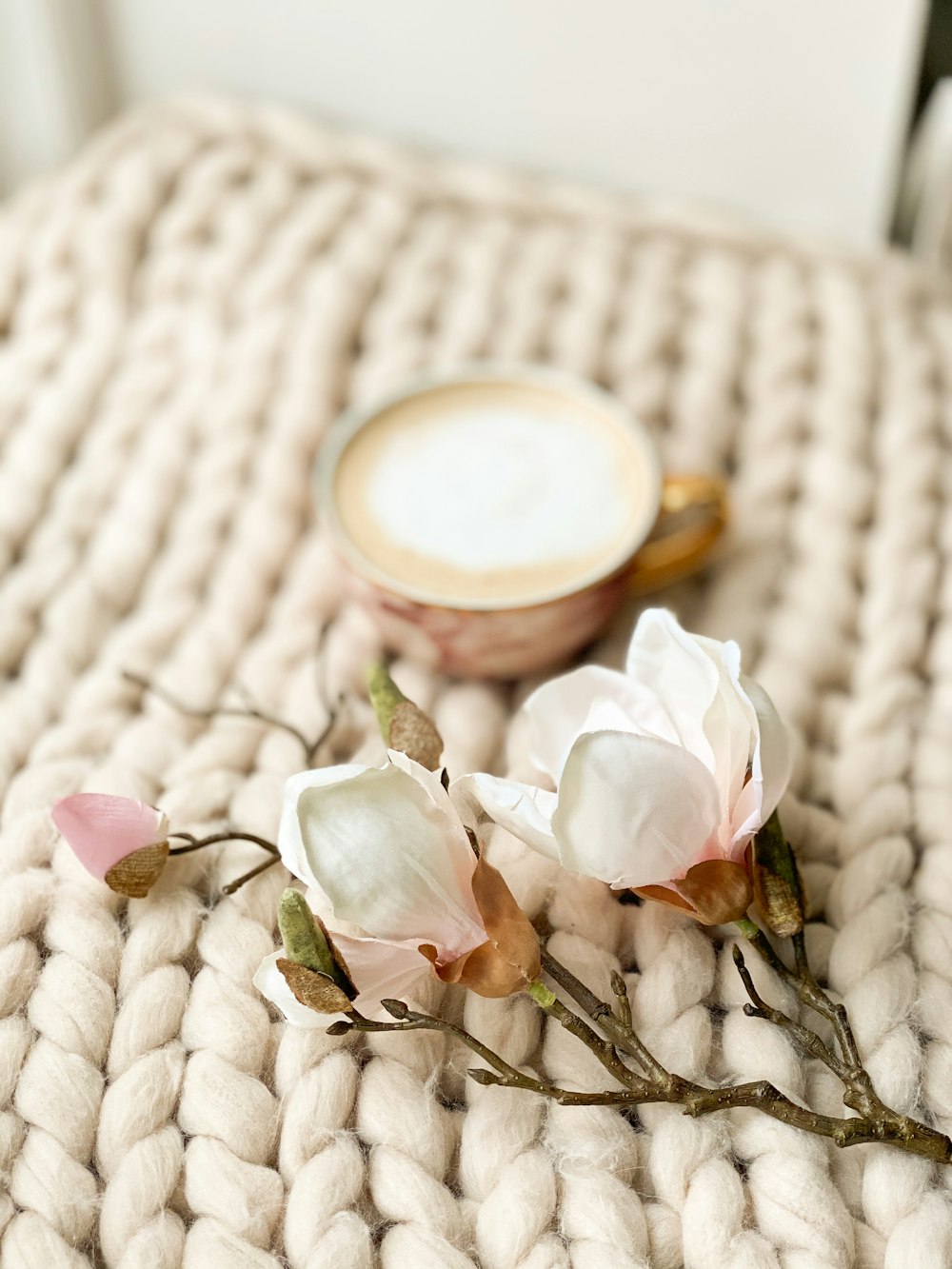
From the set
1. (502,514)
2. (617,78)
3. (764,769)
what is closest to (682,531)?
(502,514)

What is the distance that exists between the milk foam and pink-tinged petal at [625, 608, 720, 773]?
9cm

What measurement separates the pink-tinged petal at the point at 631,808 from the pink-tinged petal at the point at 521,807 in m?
0.01

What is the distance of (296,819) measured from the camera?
35 centimetres

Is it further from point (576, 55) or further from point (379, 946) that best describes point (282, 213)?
point (379, 946)

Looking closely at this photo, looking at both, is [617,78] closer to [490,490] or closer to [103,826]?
[490,490]

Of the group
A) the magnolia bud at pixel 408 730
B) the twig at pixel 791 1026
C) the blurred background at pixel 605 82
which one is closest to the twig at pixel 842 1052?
the twig at pixel 791 1026

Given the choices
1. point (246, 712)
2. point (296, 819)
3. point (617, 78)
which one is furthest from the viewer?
point (617, 78)

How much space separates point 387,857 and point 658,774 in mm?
79

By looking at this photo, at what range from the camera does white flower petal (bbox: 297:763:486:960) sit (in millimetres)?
A: 348

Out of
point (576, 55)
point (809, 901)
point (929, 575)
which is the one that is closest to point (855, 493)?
point (929, 575)

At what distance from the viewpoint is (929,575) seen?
0.55 metres

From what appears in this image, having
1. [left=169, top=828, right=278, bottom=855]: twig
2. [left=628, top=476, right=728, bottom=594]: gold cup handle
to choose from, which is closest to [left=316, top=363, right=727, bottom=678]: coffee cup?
[left=628, top=476, right=728, bottom=594]: gold cup handle

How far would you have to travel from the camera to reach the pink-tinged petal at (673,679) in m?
0.39

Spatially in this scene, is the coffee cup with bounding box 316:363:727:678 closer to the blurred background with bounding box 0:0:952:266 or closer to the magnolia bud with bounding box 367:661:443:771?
the magnolia bud with bounding box 367:661:443:771
